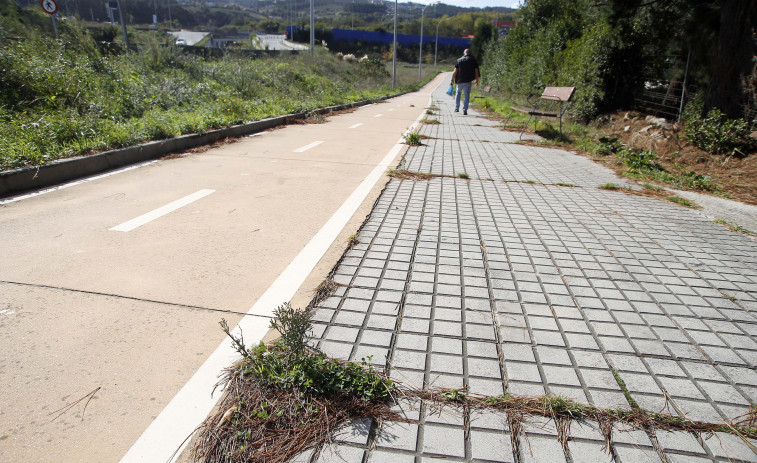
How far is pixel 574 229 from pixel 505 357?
A: 279cm

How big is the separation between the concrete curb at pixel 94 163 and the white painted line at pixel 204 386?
4150mm

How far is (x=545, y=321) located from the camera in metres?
2.91

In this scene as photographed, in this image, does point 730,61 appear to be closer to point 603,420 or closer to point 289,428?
point 603,420

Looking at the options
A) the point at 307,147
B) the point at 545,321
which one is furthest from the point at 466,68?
the point at 545,321

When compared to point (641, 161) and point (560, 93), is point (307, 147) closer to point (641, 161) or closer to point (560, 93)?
point (641, 161)

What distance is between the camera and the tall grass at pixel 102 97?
22.3 ft

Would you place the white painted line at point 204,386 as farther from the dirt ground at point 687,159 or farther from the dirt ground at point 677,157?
the dirt ground at point 687,159

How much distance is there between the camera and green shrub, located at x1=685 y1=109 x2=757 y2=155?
332 inches

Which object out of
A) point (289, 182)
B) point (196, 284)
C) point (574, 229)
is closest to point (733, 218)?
point (574, 229)

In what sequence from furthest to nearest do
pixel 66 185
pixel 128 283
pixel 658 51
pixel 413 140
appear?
pixel 658 51 < pixel 413 140 < pixel 66 185 < pixel 128 283

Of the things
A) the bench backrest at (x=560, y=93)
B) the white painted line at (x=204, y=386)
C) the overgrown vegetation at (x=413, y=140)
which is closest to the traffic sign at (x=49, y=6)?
the overgrown vegetation at (x=413, y=140)

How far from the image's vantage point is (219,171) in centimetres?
686

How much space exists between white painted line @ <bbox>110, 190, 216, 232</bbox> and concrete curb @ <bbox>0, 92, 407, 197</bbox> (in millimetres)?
2044

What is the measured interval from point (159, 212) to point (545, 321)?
162 inches
